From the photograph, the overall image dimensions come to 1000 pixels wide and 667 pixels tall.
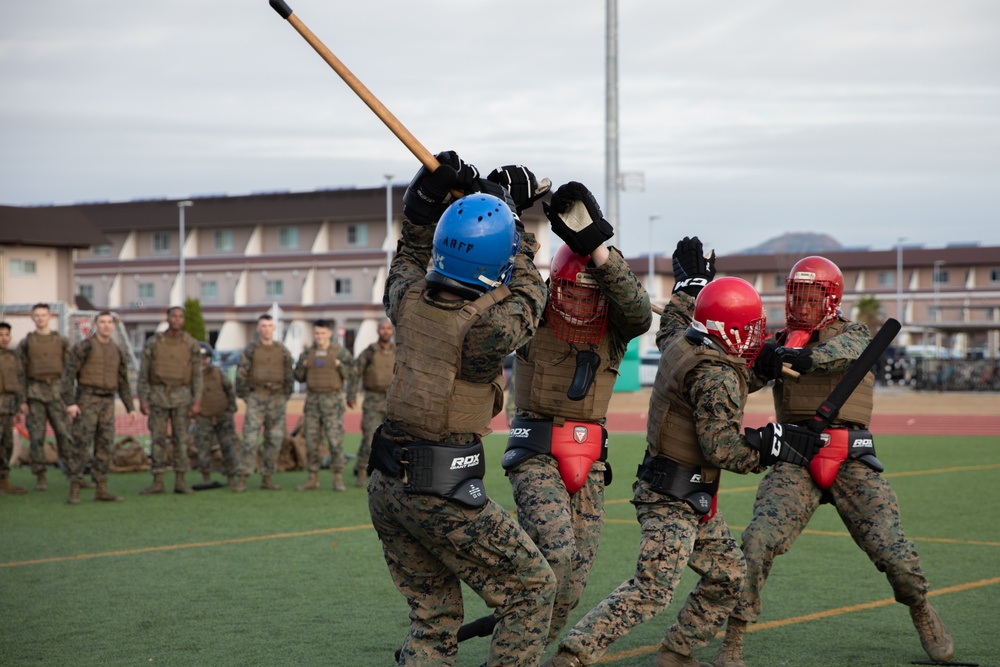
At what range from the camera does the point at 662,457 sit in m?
5.84

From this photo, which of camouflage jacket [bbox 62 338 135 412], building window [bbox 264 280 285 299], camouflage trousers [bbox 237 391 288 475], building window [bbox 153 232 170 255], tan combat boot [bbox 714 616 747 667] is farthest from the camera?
building window [bbox 153 232 170 255]

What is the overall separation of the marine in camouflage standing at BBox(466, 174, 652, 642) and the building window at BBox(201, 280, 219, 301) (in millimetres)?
62263

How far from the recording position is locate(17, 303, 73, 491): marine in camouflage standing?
16.2 meters

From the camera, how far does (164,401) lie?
1563 centimetres

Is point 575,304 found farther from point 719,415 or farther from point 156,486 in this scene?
point 156,486

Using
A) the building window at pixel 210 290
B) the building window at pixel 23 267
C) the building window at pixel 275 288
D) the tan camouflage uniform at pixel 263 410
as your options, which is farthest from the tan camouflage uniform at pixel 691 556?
the building window at pixel 210 290

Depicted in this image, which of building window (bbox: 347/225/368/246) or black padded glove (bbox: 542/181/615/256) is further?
building window (bbox: 347/225/368/246)

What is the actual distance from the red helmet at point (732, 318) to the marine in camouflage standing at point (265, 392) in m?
11.1

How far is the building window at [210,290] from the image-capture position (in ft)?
218

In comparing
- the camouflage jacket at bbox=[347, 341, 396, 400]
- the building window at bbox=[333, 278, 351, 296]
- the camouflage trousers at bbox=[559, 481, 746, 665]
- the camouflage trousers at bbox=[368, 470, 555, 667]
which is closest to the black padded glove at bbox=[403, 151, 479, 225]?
the camouflage trousers at bbox=[368, 470, 555, 667]

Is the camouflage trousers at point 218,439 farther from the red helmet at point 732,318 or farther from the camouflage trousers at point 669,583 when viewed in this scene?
the red helmet at point 732,318

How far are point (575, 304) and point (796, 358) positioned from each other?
130cm

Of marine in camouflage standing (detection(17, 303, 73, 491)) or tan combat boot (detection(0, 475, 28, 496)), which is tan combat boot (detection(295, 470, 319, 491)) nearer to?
marine in camouflage standing (detection(17, 303, 73, 491))

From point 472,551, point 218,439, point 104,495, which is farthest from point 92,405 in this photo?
point 472,551
